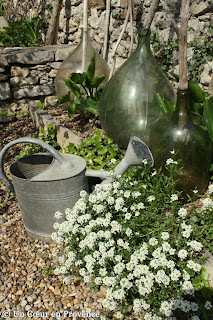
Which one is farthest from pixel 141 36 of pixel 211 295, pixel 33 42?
pixel 33 42

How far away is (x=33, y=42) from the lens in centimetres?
529

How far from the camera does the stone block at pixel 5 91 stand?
4.42 m

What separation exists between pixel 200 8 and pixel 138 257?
8.37 feet

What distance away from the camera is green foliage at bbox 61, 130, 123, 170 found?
2.71m

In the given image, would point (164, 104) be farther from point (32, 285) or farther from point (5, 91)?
point (5, 91)

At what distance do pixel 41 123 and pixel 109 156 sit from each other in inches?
56.7

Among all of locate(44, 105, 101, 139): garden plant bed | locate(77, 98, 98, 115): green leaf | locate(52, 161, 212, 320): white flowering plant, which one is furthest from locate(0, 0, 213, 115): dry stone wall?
locate(52, 161, 212, 320): white flowering plant

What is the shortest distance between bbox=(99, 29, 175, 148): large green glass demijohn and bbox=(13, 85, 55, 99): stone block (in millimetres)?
2114

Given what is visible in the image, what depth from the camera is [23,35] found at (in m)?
5.40

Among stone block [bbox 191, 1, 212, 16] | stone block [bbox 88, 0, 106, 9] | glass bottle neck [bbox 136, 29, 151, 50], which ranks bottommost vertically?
glass bottle neck [bbox 136, 29, 151, 50]

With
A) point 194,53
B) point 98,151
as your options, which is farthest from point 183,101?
point 194,53

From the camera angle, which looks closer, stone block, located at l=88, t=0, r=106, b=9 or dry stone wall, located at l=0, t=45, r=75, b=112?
stone block, located at l=88, t=0, r=106, b=9

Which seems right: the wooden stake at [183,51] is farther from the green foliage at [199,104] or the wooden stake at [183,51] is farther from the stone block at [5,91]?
the stone block at [5,91]

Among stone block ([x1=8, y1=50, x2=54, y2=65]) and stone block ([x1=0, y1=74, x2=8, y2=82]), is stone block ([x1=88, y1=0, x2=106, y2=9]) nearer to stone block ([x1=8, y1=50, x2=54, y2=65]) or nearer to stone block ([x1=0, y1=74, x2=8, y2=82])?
stone block ([x1=8, y1=50, x2=54, y2=65])
